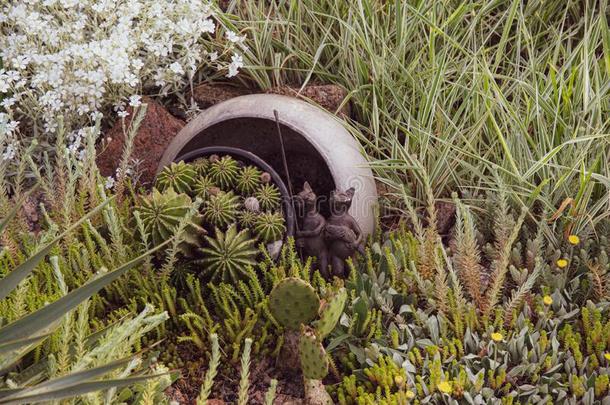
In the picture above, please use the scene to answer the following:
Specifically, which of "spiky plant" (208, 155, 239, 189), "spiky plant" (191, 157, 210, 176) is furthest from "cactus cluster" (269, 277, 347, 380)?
"spiky plant" (191, 157, 210, 176)

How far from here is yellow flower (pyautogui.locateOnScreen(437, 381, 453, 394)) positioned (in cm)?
256

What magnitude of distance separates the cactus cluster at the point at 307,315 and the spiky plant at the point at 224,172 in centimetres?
67

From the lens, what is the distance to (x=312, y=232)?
3102 mm

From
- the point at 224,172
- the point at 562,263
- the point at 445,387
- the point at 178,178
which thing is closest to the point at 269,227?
the point at 224,172

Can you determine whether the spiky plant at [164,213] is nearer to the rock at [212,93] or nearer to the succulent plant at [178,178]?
the succulent plant at [178,178]

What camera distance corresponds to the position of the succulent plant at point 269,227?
9.99 ft

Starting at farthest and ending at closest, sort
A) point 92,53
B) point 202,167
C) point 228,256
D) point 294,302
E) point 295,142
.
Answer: point 92,53
point 295,142
point 202,167
point 228,256
point 294,302

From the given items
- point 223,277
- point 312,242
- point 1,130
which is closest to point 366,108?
point 312,242

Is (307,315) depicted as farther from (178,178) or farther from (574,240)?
(574,240)

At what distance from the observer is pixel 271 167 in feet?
11.1

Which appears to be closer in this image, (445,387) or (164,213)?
(445,387)

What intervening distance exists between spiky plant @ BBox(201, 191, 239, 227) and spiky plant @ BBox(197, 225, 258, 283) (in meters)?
0.05

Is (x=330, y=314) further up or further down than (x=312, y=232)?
further down

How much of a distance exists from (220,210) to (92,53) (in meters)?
1.11
